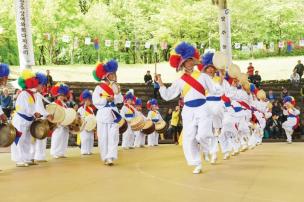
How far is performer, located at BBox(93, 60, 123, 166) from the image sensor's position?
405 inches

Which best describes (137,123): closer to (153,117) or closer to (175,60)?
(153,117)

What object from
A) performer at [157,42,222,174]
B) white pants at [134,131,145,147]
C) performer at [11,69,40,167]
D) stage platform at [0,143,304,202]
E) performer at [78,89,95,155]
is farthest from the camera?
white pants at [134,131,145,147]

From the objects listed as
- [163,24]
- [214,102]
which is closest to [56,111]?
[214,102]

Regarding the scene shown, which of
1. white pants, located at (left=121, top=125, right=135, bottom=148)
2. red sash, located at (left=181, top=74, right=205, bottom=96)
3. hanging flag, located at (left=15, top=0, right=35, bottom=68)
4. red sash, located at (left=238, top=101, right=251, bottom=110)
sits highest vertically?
hanging flag, located at (left=15, top=0, right=35, bottom=68)

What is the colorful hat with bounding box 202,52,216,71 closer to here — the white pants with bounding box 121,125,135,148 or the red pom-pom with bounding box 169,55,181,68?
the red pom-pom with bounding box 169,55,181,68

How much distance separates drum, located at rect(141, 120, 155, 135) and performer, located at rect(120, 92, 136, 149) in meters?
0.42

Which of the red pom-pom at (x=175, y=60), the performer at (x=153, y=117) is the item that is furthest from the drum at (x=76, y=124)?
the performer at (x=153, y=117)

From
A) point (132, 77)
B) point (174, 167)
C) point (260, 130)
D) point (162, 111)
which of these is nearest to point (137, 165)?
point (174, 167)

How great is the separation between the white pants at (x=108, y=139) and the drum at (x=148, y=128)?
5.88m

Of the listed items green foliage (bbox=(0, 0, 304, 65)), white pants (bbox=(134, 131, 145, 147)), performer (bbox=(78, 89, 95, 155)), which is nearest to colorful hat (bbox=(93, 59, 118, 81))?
performer (bbox=(78, 89, 95, 155))

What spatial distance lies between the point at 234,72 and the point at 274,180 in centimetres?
496

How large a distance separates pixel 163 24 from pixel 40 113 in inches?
1005

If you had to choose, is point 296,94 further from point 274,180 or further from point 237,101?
point 274,180

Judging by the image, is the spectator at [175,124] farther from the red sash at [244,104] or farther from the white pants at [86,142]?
the red sash at [244,104]
